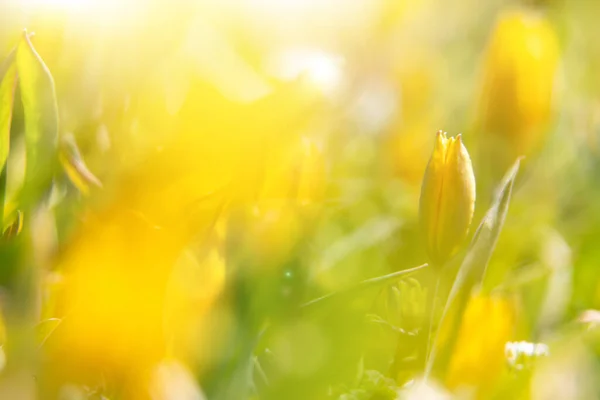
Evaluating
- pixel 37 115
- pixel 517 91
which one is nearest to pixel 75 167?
pixel 37 115

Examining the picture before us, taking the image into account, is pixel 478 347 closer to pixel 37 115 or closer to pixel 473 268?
pixel 473 268

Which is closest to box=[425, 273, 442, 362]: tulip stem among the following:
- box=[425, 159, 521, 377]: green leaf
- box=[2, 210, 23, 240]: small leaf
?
box=[425, 159, 521, 377]: green leaf

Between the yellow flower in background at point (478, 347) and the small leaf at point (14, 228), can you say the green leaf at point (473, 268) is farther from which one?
the small leaf at point (14, 228)

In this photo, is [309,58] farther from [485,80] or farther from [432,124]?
[432,124]

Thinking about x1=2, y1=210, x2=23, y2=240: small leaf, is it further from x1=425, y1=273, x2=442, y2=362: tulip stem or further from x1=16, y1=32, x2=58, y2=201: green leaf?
x1=425, y1=273, x2=442, y2=362: tulip stem

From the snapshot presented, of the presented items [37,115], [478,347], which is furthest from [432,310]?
[37,115]

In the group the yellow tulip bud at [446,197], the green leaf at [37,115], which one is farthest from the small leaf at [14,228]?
the yellow tulip bud at [446,197]
